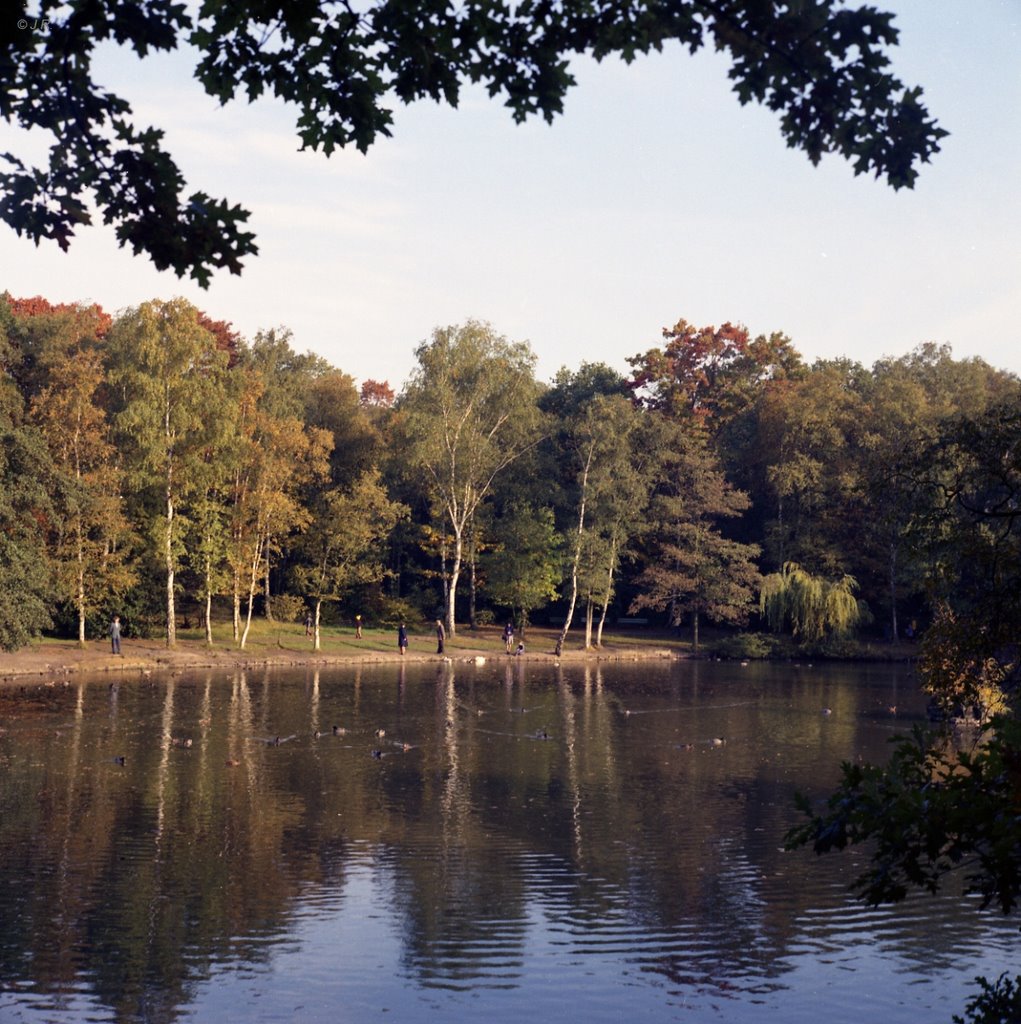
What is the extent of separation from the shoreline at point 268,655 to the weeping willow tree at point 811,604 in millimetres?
5783

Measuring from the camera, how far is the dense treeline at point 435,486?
5169cm

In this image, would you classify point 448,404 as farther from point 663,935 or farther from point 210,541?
point 663,935

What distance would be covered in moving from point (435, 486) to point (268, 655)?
18222 millimetres

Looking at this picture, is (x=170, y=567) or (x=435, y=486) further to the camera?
(x=435, y=486)

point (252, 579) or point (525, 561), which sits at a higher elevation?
point (525, 561)

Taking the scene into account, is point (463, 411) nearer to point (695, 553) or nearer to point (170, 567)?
point (695, 553)

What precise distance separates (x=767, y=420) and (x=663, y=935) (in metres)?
63.5

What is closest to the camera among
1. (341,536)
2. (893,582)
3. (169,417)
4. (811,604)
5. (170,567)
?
(170,567)

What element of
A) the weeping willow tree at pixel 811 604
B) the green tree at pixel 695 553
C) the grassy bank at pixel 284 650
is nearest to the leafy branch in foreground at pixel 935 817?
the grassy bank at pixel 284 650

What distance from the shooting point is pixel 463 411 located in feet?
220

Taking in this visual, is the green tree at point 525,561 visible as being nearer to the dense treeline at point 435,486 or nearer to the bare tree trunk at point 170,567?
the dense treeline at point 435,486

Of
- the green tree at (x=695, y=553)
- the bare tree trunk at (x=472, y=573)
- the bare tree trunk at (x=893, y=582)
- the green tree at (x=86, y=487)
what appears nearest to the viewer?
the green tree at (x=86, y=487)

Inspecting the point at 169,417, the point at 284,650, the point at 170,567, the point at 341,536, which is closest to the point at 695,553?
the point at 341,536

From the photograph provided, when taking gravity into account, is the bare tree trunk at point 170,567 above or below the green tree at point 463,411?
below
